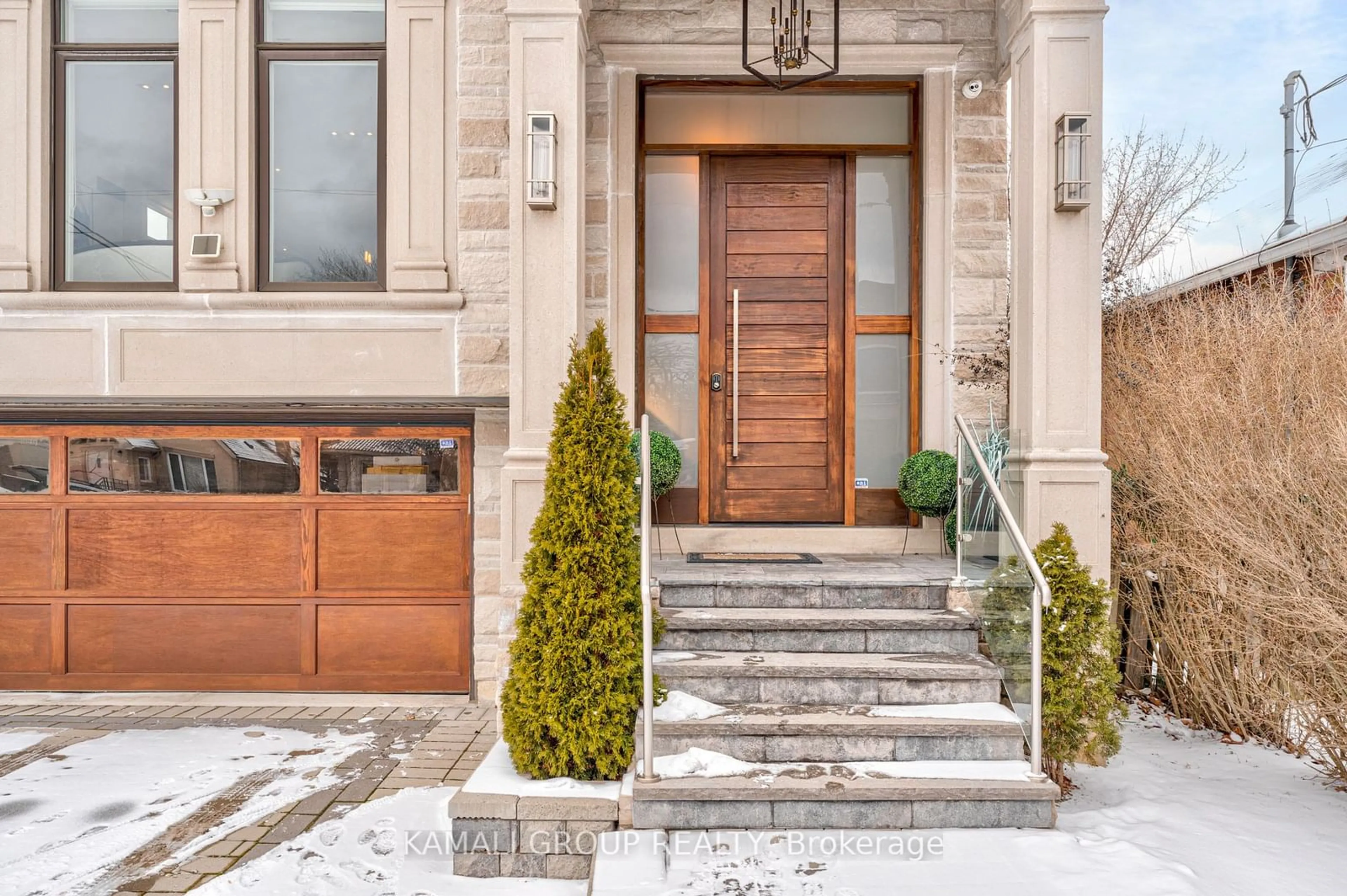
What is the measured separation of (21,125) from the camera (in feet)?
17.1

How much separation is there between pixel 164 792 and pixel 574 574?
2.21 m

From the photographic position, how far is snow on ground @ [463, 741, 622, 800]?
3.18 meters

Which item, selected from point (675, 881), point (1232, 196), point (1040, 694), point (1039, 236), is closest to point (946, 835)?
point (1040, 694)

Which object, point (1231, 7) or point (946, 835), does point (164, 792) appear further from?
point (1231, 7)

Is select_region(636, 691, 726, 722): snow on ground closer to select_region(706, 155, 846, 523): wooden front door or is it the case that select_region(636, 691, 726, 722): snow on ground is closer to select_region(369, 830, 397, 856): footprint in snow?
select_region(369, 830, 397, 856): footprint in snow

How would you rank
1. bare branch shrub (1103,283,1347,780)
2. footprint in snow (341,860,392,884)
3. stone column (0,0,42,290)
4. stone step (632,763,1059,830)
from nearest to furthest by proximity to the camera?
footprint in snow (341,860,392,884) → stone step (632,763,1059,830) → bare branch shrub (1103,283,1347,780) → stone column (0,0,42,290)

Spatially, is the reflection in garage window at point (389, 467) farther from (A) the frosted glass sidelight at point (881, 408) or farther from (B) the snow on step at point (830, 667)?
(A) the frosted glass sidelight at point (881, 408)

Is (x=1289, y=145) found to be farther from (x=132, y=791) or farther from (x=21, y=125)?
(x=132, y=791)

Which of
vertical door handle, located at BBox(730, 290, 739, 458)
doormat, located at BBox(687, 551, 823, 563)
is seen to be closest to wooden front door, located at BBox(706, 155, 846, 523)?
vertical door handle, located at BBox(730, 290, 739, 458)

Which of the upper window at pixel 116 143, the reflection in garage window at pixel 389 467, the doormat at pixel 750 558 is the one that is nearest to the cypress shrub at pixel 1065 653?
the doormat at pixel 750 558

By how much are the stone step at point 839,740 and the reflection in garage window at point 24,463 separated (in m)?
4.54

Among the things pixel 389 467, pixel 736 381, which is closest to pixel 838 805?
pixel 736 381

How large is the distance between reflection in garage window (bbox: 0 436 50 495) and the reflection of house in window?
836 mm

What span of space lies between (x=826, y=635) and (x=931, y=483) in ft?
4.82
